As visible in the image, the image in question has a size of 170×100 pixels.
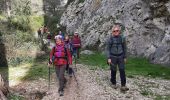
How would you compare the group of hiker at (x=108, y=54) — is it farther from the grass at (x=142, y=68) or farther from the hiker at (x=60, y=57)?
the grass at (x=142, y=68)

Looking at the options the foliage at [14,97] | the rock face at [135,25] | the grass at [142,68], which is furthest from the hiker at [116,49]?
the rock face at [135,25]

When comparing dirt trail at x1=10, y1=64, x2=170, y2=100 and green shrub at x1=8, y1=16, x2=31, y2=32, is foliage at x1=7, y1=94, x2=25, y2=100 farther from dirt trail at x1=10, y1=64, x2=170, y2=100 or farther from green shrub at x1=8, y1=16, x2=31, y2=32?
green shrub at x1=8, y1=16, x2=31, y2=32

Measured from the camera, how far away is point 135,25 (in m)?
36.0

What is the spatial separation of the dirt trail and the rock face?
728cm

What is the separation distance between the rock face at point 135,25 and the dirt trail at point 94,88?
287 inches

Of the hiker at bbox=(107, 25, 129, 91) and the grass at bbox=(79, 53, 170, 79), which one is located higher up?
the hiker at bbox=(107, 25, 129, 91)

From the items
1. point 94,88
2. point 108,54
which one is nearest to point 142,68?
point 94,88

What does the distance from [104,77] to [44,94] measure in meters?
5.16

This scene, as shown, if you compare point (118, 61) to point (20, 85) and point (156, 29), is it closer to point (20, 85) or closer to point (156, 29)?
point (20, 85)

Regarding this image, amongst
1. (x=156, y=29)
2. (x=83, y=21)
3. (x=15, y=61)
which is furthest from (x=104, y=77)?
(x=83, y=21)

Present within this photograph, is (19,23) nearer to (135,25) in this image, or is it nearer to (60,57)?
(135,25)

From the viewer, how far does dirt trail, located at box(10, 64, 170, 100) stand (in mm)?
16938

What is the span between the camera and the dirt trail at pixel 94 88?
16.9 meters

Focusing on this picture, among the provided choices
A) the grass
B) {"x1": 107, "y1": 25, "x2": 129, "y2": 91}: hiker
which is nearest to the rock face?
the grass
